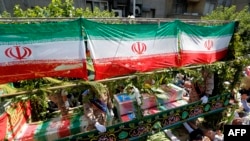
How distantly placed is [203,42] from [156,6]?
14940mm

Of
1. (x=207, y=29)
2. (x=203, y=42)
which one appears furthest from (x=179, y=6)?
(x=203, y=42)

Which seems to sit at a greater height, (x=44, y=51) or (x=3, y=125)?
(x=44, y=51)

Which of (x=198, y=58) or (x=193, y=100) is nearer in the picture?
(x=198, y=58)

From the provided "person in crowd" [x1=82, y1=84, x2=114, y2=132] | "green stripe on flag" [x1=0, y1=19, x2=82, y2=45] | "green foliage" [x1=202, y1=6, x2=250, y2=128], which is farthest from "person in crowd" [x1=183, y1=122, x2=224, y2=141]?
"green stripe on flag" [x1=0, y1=19, x2=82, y2=45]

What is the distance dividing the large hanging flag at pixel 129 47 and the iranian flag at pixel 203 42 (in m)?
0.26

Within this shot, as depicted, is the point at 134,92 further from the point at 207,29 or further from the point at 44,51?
the point at 207,29

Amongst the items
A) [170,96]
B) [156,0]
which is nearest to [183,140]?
[170,96]

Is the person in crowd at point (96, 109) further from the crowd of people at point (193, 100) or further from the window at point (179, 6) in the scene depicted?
the window at point (179, 6)

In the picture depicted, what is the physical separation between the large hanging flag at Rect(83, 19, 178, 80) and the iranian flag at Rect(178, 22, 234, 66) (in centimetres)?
26

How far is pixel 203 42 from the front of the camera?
3.97 meters

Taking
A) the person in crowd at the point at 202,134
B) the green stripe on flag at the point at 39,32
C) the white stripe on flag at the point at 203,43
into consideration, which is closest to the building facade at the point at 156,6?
the green stripe on flag at the point at 39,32

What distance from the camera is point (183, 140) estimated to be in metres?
4.52

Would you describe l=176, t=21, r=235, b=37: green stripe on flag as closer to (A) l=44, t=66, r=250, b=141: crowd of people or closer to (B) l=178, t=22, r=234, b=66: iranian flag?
(B) l=178, t=22, r=234, b=66: iranian flag

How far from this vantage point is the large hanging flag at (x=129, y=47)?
276 cm
